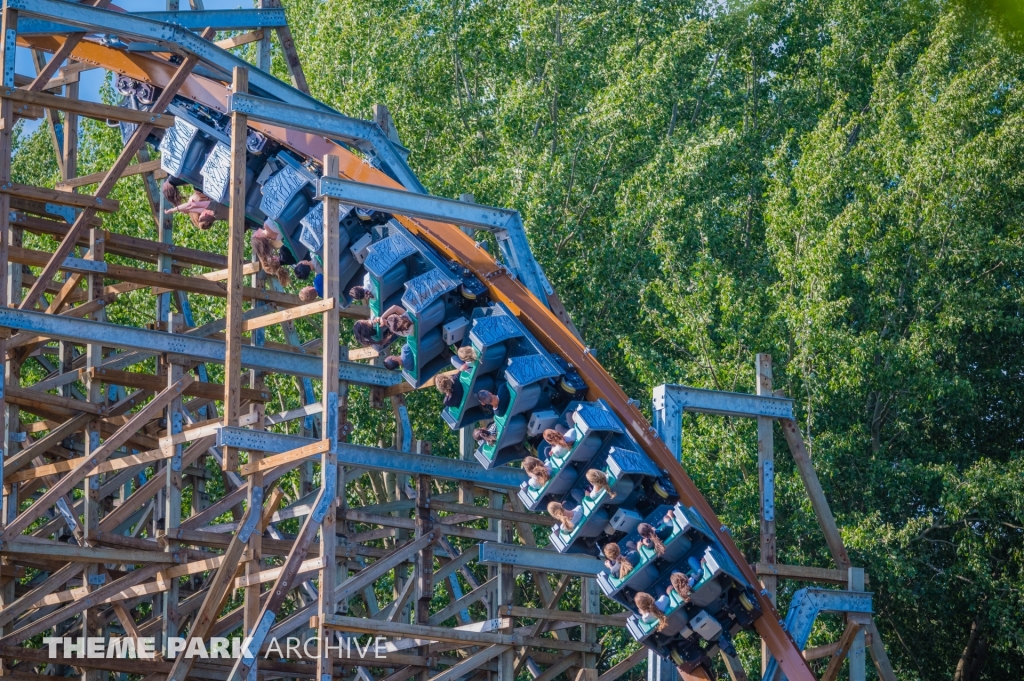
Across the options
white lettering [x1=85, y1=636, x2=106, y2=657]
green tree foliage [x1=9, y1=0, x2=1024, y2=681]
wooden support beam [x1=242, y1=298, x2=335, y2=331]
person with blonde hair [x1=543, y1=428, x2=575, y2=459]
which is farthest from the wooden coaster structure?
green tree foliage [x1=9, y1=0, x2=1024, y2=681]

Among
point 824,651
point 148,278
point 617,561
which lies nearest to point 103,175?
point 148,278

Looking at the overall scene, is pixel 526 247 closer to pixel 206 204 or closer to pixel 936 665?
pixel 206 204

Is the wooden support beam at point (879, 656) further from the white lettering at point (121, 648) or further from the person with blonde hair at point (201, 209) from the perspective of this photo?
the person with blonde hair at point (201, 209)

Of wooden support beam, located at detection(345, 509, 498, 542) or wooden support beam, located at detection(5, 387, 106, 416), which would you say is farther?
wooden support beam, located at detection(345, 509, 498, 542)

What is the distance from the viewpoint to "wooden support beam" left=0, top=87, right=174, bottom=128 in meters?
12.9

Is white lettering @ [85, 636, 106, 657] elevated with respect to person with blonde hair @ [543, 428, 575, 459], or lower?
lower

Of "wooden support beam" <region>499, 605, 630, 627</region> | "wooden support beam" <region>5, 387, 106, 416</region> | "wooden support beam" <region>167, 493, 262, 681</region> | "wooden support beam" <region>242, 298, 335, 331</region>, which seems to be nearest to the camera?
"wooden support beam" <region>242, 298, 335, 331</region>

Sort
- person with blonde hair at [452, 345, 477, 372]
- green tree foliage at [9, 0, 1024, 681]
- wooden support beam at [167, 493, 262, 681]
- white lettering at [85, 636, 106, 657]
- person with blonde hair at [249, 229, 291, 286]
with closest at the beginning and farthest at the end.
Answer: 1. wooden support beam at [167, 493, 262, 681]
2. person with blonde hair at [452, 345, 477, 372]
3. white lettering at [85, 636, 106, 657]
4. person with blonde hair at [249, 229, 291, 286]
5. green tree foliage at [9, 0, 1024, 681]

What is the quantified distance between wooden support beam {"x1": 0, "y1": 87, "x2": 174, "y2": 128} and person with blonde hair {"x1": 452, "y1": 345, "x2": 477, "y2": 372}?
334 centimetres

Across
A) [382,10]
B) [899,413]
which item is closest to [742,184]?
[899,413]

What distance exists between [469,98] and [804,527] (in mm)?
10737

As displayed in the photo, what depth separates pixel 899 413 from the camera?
22250mm

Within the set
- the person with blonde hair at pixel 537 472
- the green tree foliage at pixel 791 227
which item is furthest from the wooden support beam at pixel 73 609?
the green tree foliage at pixel 791 227

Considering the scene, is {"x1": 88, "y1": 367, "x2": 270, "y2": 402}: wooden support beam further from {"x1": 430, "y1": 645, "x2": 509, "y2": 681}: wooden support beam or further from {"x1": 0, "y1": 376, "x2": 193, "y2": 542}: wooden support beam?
{"x1": 430, "y1": 645, "x2": 509, "y2": 681}: wooden support beam
